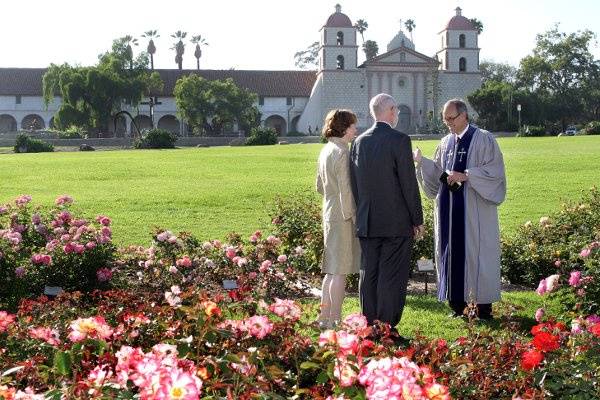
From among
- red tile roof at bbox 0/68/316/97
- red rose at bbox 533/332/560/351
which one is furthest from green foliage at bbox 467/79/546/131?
red rose at bbox 533/332/560/351

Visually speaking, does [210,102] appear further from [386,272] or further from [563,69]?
[386,272]


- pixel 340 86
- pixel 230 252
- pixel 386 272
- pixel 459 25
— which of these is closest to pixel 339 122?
pixel 386 272

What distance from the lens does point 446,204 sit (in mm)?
6309

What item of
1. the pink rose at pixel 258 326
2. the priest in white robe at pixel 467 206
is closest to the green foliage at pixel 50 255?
the priest in white robe at pixel 467 206

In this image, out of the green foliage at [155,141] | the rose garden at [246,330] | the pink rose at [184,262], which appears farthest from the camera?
the green foliage at [155,141]

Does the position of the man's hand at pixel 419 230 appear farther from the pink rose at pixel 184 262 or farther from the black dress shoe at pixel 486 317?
the pink rose at pixel 184 262

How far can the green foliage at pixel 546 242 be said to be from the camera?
7316 mm

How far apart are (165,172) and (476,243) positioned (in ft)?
55.2

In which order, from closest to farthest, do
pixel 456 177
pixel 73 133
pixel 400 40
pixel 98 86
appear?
pixel 456 177, pixel 73 133, pixel 98 86, pixel 400 40

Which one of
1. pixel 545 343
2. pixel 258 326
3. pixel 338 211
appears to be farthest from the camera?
pixel 338 211

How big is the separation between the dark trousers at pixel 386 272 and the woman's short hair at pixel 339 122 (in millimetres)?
715

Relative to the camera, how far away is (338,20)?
252 ft

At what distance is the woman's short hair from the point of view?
5469 millimetres

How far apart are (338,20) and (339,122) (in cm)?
7320
